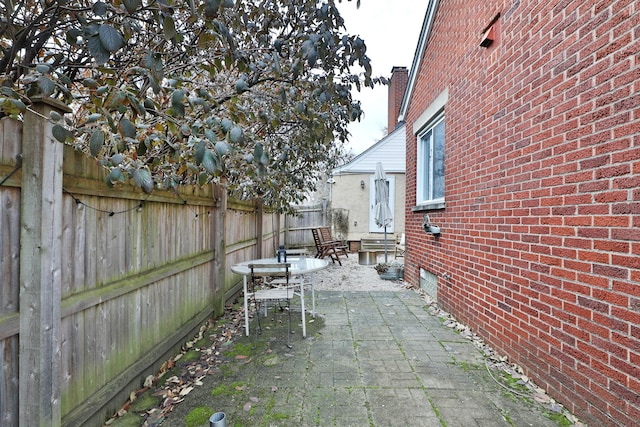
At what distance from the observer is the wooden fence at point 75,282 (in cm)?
167

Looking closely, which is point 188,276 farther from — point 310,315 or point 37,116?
point 37,116

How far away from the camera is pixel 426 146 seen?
6566mm

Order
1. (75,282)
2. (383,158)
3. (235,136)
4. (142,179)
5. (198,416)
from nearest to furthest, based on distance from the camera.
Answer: (142,179) < (235,136) < (75,282) < (198,416) < (383,158)

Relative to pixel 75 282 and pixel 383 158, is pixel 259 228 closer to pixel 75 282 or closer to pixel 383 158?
pixel 75 282

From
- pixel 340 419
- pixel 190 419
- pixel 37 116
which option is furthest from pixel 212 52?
pixel 340 419

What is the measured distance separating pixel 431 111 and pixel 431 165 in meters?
0.93

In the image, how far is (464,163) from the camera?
14.5ft

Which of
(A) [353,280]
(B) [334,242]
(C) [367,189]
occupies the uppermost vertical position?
(C) [367,189]

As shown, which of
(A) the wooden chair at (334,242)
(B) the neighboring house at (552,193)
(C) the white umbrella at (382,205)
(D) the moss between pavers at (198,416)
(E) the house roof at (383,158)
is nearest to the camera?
(B) the neighboring house at (552,193)

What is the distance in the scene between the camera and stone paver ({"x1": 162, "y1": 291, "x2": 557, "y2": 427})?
93.6 inches

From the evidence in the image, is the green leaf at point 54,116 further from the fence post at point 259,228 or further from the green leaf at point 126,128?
the fence post at point 259,228

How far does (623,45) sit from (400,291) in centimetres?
504

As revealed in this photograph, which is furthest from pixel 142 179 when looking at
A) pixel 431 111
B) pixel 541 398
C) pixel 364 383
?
pixel 431 111

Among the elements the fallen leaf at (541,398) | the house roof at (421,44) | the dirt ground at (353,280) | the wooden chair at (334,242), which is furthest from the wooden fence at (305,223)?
the fallen leaf at (541,398)
